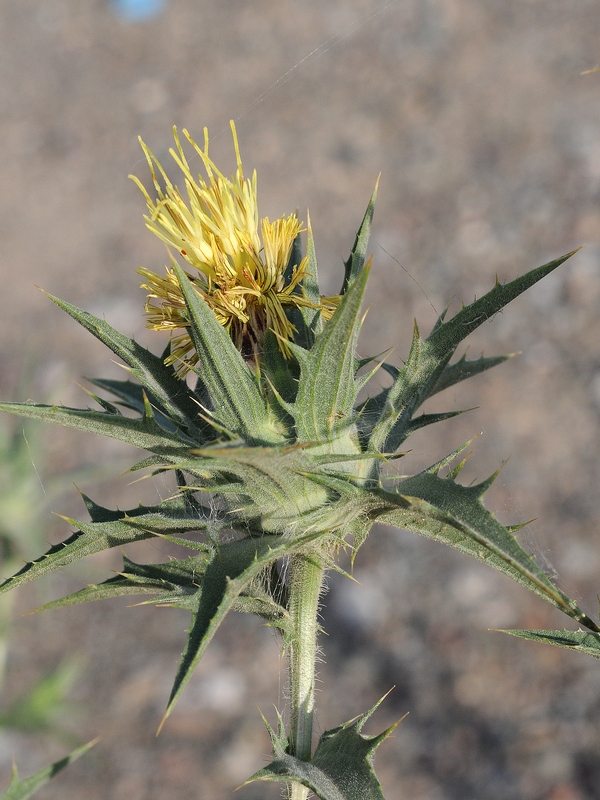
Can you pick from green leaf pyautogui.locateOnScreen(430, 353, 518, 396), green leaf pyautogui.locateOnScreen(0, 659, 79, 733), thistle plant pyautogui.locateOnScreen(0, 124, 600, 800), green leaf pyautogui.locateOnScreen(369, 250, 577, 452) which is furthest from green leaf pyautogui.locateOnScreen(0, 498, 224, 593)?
green leaf pyautogui.locateOnScreen(0, 659, 79, 733)

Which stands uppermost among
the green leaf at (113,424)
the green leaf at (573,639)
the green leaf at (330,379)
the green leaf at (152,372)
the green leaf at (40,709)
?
the green leaf at (152,372)

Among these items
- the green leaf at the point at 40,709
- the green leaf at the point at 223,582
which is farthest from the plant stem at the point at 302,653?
the green leaf at the point at 40,709

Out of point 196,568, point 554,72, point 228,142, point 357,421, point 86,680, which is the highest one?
point 228,142

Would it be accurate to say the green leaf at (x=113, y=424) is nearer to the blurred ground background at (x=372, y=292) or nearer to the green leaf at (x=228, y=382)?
the green leaf at (x=228, y=382)

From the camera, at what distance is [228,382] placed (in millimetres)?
1502

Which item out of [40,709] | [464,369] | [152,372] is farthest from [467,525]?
[40,709]

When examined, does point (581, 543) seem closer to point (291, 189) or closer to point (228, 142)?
point (291, 189)

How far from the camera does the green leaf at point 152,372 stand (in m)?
1.55

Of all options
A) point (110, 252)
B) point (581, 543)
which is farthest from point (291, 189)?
point (581, 543)

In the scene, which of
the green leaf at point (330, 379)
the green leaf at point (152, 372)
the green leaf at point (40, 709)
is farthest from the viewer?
the green leaf at point (40, 709)

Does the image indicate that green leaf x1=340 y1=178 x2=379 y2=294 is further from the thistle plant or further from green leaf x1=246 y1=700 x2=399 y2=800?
green leaf x1=246 y1=700 x2=399 y2=800

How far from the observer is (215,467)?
4.42ft

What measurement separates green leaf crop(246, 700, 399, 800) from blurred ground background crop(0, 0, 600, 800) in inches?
56.8

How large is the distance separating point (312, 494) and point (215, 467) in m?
0.30
